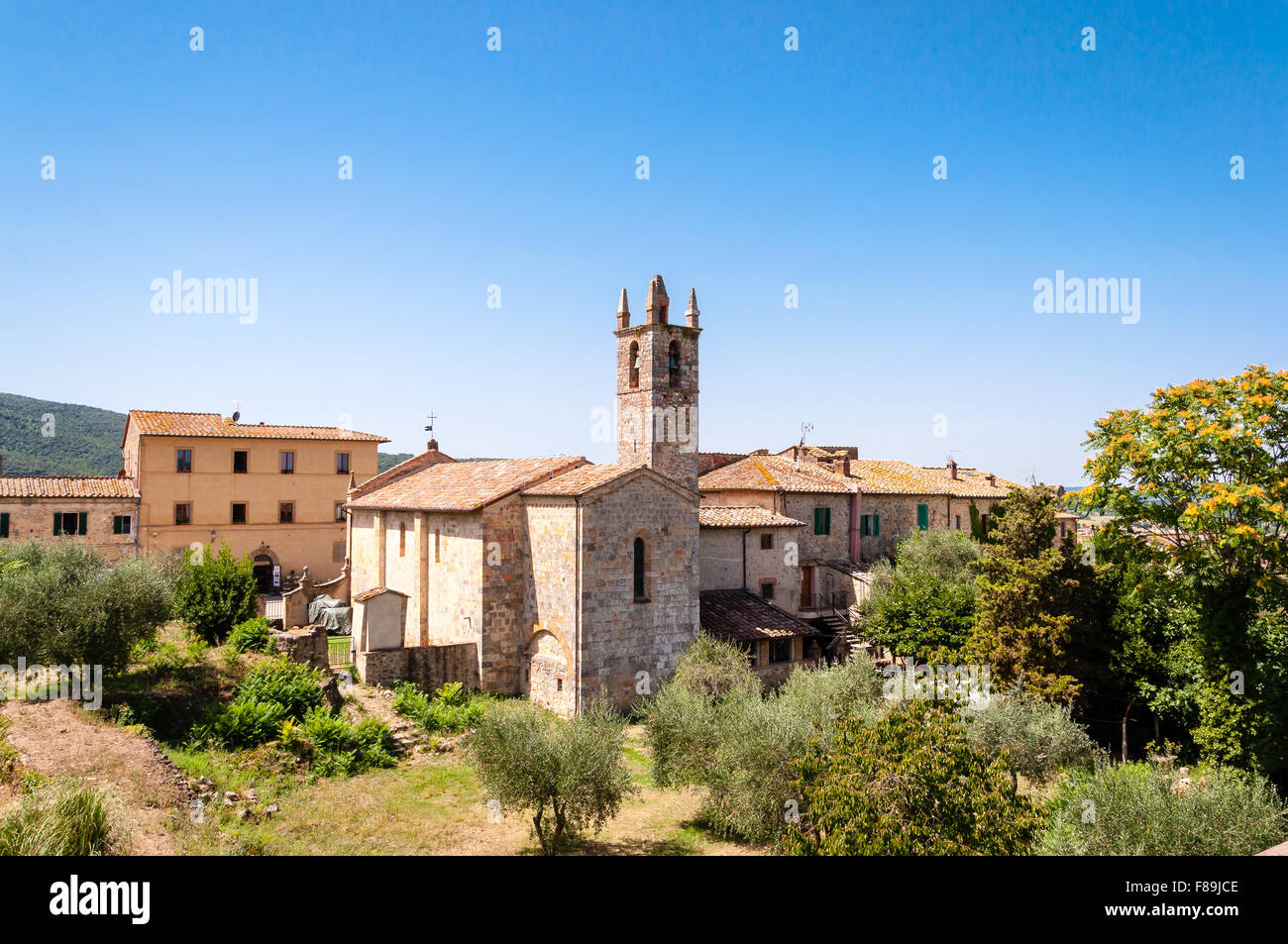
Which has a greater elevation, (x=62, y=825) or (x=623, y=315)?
(x=623, y=315)

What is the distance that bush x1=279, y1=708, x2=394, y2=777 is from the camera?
736 inches

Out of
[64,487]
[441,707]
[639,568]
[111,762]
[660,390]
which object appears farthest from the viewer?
[64,487]

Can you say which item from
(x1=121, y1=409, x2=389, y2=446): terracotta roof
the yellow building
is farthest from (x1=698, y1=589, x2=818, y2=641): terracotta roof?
Answer: (x1=121, y1=409, x2=389, y2=446): terracotta roof

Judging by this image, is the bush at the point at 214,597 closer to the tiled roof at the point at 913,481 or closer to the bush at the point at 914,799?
the bush at the point at 914,799

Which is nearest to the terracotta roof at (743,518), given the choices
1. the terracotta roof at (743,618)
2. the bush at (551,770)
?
the terracotta roof at (743,618)

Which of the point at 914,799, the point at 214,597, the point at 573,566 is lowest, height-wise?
the point at 914,799

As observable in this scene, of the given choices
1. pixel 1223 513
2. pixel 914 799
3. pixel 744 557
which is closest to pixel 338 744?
pixel 914 799

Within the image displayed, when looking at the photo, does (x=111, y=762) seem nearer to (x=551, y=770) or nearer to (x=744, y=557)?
(x=551, y=770)

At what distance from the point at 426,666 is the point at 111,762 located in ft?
34.1

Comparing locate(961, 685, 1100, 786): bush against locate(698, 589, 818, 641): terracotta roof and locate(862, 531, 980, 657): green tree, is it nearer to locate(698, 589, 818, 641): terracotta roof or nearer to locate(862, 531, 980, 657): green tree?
locate(862, 531, 980, 657): green tree

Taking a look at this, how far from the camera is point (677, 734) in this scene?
1734cm

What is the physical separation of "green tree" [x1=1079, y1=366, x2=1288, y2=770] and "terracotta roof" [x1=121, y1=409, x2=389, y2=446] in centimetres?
3701

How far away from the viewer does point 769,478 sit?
33562 mm
